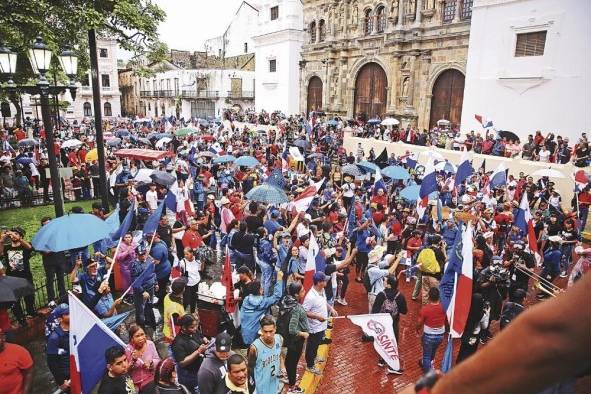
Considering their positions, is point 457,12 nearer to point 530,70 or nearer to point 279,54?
point 530,70

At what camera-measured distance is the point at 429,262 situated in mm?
8594

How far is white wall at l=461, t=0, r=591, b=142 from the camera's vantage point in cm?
2050

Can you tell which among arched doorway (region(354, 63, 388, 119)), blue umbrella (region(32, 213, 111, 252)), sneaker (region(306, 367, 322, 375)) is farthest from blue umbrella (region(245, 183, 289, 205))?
arched doorway (region(354, 63, 388, 119))

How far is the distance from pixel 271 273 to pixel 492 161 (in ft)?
49.0

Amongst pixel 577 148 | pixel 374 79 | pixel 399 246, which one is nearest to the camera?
pixel 399 246

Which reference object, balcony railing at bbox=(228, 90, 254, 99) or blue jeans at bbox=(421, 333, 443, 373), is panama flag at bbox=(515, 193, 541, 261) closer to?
blue jeans at bbox=(421, 333, 443, 373)

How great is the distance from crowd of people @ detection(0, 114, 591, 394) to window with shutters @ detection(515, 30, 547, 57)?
10.2 metres

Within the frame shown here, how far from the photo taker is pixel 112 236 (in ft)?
28.5

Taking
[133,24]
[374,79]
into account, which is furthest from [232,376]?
[374,79]

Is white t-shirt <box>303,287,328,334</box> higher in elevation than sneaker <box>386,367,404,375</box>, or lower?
higher

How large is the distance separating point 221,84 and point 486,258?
5204 cm

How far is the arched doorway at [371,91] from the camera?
33250mm

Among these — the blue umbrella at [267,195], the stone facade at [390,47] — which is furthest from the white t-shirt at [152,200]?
the stone facade at [390,47]

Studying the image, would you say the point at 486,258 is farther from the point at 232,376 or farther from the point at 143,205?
the point at 143,205
